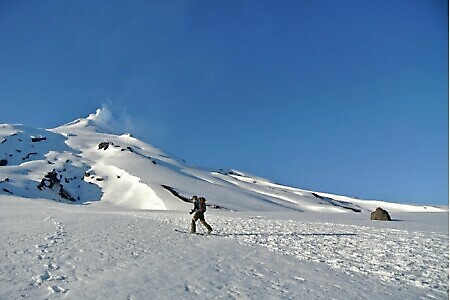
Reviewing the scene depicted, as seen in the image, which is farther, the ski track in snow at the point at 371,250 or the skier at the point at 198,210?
the skier at the point at 198,210

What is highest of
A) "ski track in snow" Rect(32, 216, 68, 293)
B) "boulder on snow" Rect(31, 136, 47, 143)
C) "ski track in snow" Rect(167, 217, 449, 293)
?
"boulder on snow" Rect(31, 136, 47, 143)

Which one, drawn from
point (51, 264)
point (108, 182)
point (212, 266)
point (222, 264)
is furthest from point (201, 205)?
Answer: point (108, 182)

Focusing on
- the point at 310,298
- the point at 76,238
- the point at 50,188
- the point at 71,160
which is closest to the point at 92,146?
the point at 71,160

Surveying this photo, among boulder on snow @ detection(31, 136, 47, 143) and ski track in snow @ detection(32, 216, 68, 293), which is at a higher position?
boulder on snow @ detection(31, 136, 47, 143)

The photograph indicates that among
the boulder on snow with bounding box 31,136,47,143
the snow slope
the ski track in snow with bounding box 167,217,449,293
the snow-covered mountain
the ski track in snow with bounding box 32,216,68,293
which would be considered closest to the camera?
the ski track in snow with bounding box 32,216,68,293

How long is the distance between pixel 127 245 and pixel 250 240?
249 inches

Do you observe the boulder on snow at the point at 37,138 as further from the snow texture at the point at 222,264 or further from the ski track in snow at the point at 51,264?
the ski track in snow at the point at 51,264

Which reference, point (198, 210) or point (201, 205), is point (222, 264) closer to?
point (198, 210)

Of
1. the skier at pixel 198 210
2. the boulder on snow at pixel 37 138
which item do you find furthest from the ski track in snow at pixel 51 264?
the boulder on snow at pixel 37 138

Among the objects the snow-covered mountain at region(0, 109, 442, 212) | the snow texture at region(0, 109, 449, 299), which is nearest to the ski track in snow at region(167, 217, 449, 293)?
the snow texture at region(0, 109, 449, 299)

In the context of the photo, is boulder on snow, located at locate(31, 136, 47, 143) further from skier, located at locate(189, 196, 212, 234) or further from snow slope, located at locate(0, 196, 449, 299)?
skier, located at locate(189, 196, 212, 234)

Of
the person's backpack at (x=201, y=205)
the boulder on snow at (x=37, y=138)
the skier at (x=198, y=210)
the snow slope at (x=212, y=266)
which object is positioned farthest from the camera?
the boulder on snow at (x=37, y=138)

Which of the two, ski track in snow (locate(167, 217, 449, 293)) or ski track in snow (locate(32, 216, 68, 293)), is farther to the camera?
ski track in snow (locate(167, 217, 449, 293))

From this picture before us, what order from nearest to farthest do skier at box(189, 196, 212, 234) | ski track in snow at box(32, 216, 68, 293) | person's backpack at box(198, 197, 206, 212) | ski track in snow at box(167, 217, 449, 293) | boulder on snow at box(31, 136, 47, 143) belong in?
ski track in snow at box(32, 216, 68, 293) < ski track in snow at box(167, 217, 449, 293) < skier at box(189, 196, 212, 234) < person's backpack at box(198, 197, 206, 212) < boulder on snow at box(31, 136, 47, 143)
